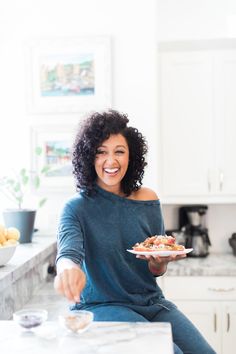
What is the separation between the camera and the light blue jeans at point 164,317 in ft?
5.13

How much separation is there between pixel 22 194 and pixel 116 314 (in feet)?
4.61

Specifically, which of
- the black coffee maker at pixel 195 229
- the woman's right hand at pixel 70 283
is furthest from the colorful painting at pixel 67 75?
the woman's right hand at pixel 70 283

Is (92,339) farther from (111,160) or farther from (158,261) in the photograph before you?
(111,160)

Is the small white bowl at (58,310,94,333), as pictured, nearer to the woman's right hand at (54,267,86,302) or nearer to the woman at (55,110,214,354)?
the woman's right hand at (54,267,86,302)

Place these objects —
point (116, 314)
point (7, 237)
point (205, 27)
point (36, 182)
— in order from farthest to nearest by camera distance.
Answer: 1. point (205, 27)
2. point (36, 182)
3. point (7, 237)
4. point (116, 314)

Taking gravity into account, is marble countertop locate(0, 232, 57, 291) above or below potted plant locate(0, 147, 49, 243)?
below

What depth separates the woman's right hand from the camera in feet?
4.10

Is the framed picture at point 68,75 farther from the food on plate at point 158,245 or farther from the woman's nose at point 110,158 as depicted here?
the food on plate at point 158,245

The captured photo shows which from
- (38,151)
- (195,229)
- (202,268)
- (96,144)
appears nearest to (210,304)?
(202,268)

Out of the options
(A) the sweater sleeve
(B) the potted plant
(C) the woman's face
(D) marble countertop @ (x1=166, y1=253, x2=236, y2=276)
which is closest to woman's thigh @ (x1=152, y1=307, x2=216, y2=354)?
(A) the sweater sleeve

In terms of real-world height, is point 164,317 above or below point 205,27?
below

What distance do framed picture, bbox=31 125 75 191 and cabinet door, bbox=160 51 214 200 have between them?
0.69 metres

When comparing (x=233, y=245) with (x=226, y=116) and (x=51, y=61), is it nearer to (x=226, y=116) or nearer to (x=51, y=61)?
(x=226, y=116)

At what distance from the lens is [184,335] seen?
1640mm
